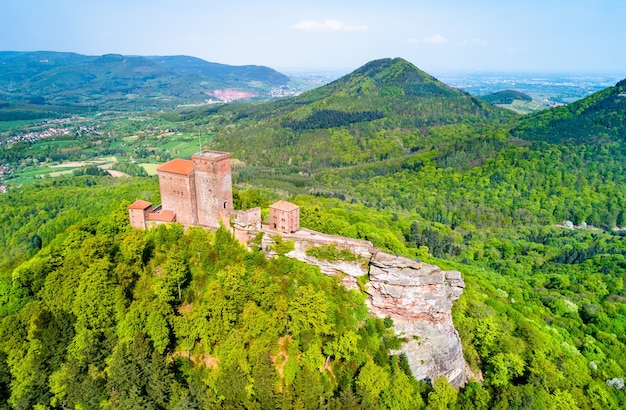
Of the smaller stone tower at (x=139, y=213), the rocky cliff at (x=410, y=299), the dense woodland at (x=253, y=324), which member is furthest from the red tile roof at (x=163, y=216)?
the rocky cliff at (x=410, y=299)

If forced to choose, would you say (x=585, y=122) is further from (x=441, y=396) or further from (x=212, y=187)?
(x=212, y=187)

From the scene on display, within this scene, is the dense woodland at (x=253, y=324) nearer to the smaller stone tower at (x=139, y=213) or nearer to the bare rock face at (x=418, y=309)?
the bare rock face at (x=418, y=309)

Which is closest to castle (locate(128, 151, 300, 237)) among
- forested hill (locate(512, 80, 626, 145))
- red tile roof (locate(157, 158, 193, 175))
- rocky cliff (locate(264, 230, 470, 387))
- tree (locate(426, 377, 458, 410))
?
red tile roof (locate(157, 158, 193, 175))

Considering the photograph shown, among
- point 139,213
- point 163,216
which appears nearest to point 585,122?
point 163,216

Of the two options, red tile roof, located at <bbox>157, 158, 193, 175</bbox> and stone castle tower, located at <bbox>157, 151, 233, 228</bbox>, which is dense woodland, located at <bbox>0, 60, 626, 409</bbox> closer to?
stone castle tower, located at <bbox>157, 151, 233, 228</bbox>

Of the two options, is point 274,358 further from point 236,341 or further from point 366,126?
point 366,126

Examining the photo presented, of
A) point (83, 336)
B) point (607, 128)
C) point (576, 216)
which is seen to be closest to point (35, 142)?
point (83, 336)
